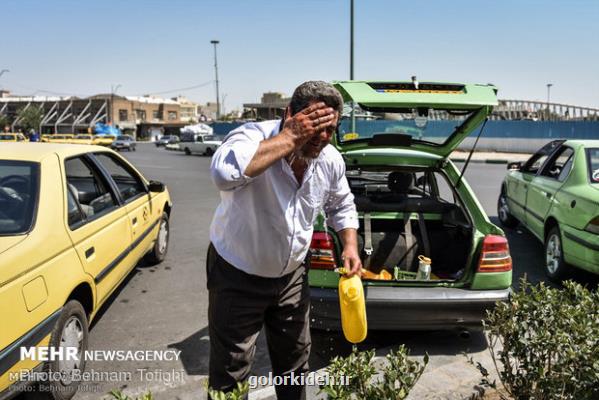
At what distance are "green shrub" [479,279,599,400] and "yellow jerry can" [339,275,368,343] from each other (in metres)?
0.75

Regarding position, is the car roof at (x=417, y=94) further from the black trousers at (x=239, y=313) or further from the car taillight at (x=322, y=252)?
the black trousers at (x=239, y=313)

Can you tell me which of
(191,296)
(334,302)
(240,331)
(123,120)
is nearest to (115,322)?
(191,296)

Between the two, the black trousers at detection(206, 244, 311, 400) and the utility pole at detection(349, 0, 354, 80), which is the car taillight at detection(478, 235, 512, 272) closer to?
the black trousers at detection(206, 244, 311, 400)

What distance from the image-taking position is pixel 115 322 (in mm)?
4012

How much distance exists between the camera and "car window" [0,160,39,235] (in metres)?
2.73

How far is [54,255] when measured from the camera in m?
2.71

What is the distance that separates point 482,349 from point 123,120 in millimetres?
77945

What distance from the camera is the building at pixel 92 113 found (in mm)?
71562

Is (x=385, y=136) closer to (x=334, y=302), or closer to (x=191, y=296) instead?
(x=334, y=302)

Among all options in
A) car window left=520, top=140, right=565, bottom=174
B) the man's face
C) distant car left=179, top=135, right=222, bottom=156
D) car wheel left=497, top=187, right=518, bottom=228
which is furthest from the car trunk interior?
distant car left=179, top=135, right=222, bottom=156

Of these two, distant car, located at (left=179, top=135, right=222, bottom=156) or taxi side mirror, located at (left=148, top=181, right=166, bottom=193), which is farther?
distant car, located at (left=179, top=135, right=222, bottom=156)

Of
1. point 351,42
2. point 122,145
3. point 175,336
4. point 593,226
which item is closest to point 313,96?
point 175,336

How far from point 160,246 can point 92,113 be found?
243 feet

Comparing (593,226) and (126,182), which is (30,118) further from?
(593,226)
